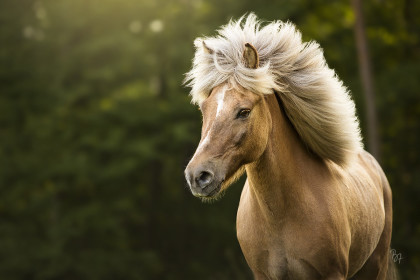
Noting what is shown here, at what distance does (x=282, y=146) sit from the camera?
4.60 m

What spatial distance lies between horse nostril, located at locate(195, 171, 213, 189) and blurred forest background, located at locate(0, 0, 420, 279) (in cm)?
1632

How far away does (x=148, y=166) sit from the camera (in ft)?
77.4

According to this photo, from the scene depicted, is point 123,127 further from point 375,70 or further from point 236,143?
point 236,143

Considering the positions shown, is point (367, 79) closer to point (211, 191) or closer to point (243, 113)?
point (243, 113)

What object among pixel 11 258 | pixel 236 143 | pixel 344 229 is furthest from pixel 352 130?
pixel 11 258

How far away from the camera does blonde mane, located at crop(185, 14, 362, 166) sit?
4.52m

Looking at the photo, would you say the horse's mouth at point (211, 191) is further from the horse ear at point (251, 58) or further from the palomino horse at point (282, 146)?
the horse ear at point (251, 58)

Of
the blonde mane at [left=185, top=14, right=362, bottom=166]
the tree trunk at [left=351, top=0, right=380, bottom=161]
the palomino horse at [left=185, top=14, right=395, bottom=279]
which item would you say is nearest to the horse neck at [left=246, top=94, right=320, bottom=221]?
the palomino horse at [left=185, top=14, right=395, bottom=279]

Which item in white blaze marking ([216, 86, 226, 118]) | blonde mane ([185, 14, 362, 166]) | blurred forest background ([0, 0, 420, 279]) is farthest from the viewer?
blurred forest background ([0, 0, 420, 279])

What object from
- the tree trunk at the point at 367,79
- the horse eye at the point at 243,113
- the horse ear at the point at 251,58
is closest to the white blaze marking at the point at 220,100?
the horse eye at the point at 243,113

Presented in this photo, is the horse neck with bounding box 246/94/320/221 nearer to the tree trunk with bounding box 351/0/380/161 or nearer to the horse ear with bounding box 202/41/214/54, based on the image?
the horse ear with bounding box 202/41/214/54

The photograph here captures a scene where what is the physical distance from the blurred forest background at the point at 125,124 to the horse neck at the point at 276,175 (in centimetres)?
1558

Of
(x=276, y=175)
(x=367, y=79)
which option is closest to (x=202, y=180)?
(x=276, y=175)

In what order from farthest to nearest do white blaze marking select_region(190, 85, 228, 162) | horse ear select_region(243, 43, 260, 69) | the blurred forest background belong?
the blurred forest background
horse ear select_region(243, 43, 260, 69)
white blaze marking select_region(190, 85, 228, 162)
